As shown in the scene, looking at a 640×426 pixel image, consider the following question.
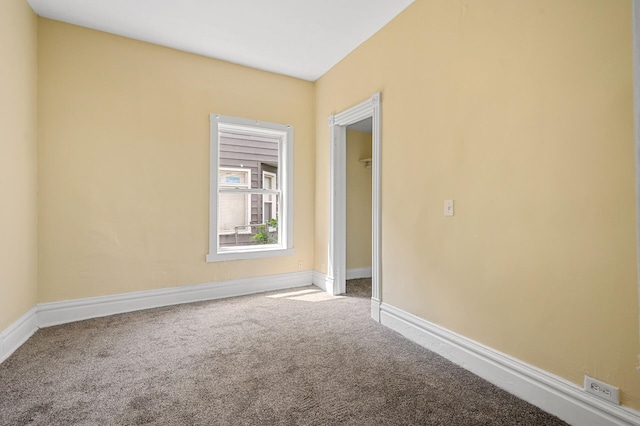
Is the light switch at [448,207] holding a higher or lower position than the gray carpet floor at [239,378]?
higher

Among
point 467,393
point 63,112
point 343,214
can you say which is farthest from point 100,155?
point 467,393

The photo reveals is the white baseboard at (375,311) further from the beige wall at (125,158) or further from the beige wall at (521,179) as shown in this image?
the beige wall at (125,158)

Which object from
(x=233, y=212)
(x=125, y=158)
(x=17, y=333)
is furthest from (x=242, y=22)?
(x=17, y=333)

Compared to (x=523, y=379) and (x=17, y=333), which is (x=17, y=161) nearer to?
(x=17, y=333)

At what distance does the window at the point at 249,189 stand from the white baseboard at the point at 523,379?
90.8 inches

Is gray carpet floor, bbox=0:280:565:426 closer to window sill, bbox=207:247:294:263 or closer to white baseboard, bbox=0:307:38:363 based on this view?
white baseboard, bbox=0:307:38:363

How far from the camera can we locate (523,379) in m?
1.89

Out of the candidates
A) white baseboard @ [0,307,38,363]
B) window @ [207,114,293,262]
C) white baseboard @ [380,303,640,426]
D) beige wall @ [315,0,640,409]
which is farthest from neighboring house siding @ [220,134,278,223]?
white baseboard @ [380,303,640,426]

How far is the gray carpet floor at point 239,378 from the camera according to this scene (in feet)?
5.61

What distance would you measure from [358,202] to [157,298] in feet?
10.6

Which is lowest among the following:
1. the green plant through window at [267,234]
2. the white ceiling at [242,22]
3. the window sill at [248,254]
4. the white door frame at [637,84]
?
the window sill at [248,254]

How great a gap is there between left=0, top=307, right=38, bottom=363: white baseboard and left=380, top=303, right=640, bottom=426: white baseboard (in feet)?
10.5

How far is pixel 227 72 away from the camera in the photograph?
392cm

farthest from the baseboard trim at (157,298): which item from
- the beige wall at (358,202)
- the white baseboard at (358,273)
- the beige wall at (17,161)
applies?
the beige wall at (358,202)
